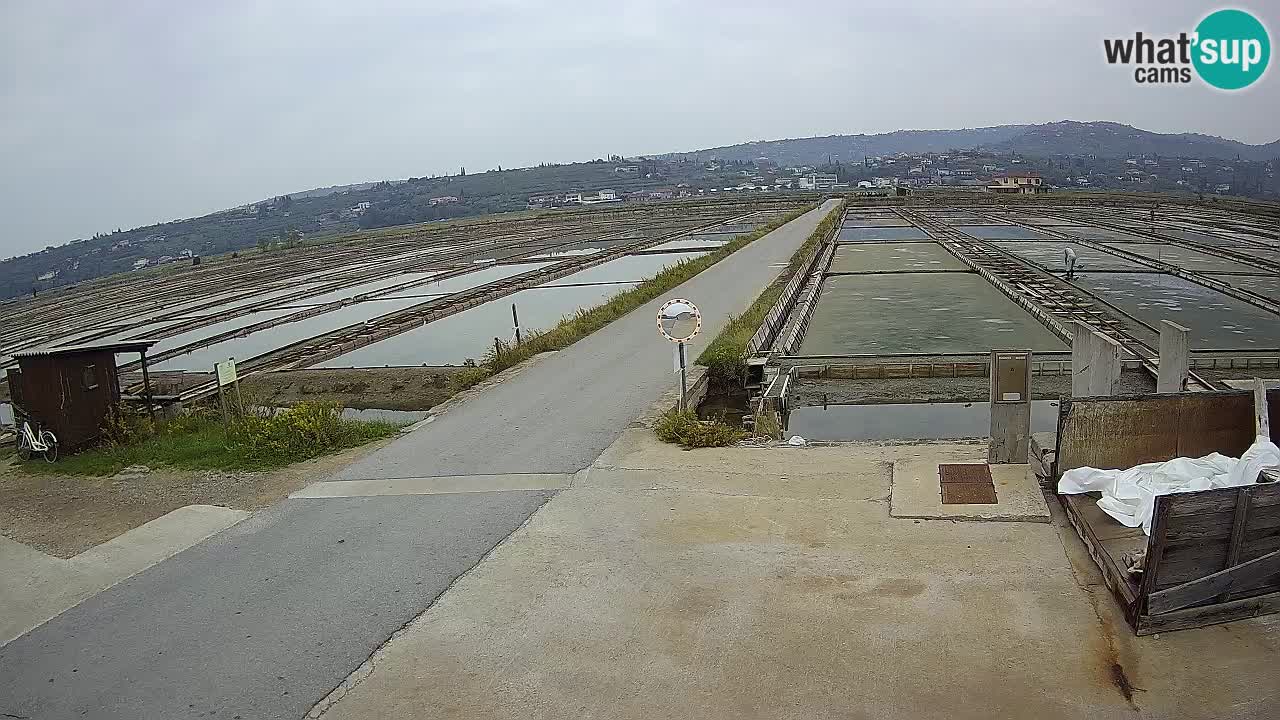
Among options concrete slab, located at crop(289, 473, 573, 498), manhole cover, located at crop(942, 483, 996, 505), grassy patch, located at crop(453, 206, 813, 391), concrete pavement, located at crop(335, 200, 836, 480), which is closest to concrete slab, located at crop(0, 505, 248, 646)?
concrete slab, located at crop(289, 473, 573, 498)

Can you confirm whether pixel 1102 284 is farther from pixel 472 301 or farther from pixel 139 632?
pixel 139 632

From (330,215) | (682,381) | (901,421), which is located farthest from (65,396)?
(330,215)

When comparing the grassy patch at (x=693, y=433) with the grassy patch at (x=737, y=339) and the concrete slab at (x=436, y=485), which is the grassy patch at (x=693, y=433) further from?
Answer: the grassy patch at (x=737, y=339)

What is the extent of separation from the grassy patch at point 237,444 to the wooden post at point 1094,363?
20.3ft

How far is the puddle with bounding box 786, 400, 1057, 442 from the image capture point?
9312 millimetres

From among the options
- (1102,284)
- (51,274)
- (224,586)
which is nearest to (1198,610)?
(224,586)

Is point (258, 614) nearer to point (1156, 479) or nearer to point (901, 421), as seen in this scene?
point (1156, 479)

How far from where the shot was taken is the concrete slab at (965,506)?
211 inches

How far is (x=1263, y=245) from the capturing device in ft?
89.2

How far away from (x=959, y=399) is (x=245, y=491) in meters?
7.98

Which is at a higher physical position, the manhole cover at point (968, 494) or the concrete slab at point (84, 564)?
the manhole cover at point (968, 494)

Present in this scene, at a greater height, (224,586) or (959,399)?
(224,586)

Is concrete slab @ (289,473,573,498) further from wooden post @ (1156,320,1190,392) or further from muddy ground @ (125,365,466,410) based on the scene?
muddy ground @ (125,365,466,410)

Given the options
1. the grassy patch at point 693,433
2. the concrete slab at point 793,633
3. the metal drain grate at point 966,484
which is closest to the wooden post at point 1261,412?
the concrete slab at point 793,633
